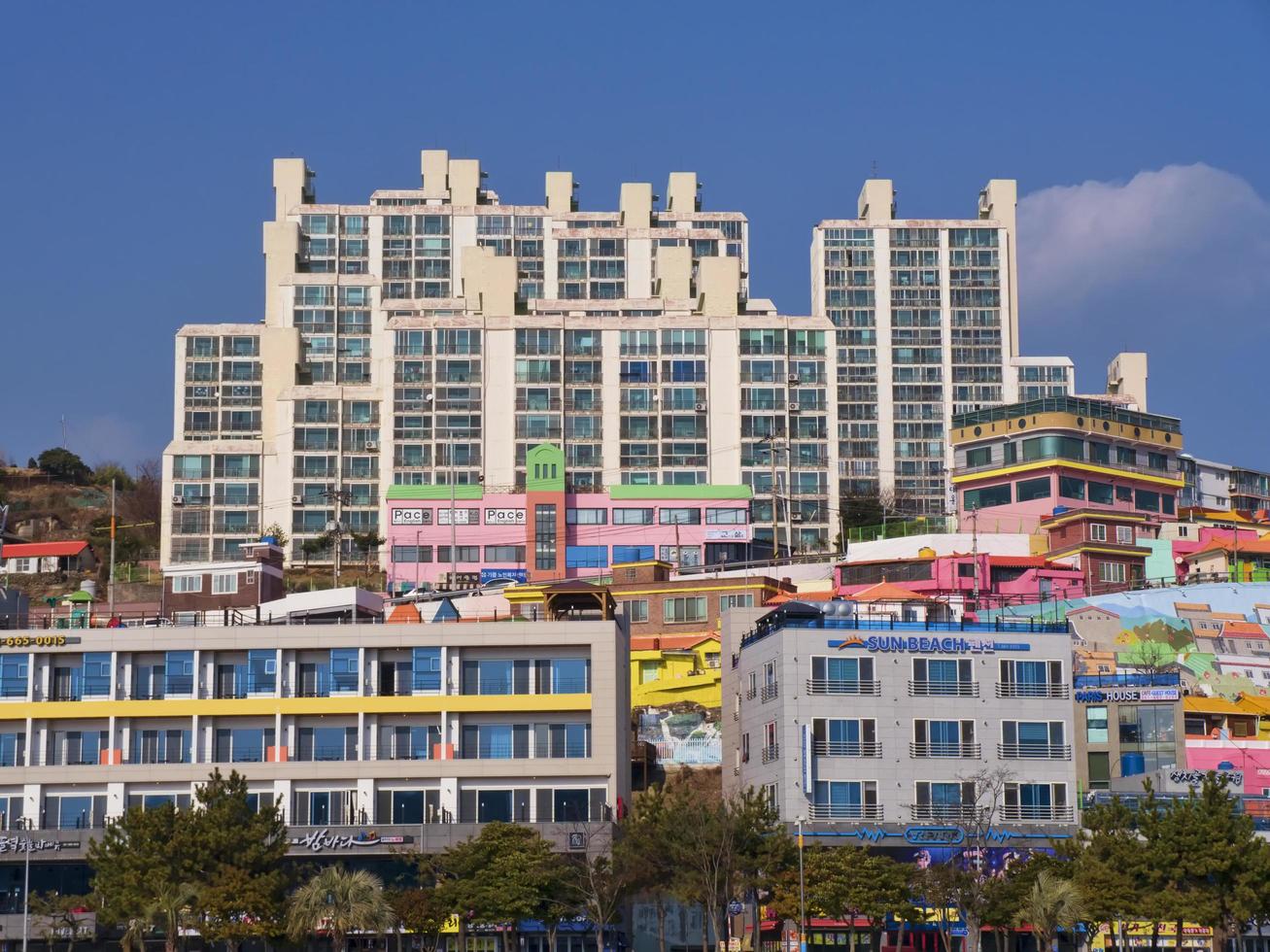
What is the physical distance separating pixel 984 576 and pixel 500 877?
66000mm

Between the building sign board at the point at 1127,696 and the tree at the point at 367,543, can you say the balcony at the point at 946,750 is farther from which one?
the tree at the point at 367,543

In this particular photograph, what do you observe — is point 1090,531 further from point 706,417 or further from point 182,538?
point 182,538

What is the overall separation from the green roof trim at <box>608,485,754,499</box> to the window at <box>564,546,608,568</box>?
5463mm

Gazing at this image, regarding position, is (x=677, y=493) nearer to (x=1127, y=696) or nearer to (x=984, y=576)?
(x=984, y=576)

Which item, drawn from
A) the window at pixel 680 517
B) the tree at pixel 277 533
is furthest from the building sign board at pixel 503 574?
the tree at pixel 277 533

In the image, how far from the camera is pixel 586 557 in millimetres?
168250

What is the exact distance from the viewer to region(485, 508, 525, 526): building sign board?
171 meters

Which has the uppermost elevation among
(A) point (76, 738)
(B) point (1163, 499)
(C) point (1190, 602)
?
(B) point (1163, 499)

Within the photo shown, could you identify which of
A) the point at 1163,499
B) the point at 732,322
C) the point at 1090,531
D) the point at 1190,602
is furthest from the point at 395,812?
the point at 732,322

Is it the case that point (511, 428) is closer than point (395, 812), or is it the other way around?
point (395, 812)

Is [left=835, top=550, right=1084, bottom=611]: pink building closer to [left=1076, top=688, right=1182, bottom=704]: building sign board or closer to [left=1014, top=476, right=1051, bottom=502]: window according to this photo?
[left=1014, top=476, right=1051, bottom=502]: window

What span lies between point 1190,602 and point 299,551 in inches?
3387

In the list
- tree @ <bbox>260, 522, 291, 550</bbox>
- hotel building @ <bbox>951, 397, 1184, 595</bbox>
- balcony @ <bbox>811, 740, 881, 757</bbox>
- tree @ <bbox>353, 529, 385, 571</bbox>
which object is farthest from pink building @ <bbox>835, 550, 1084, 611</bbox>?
tree @ <bbox>260, 522, 291, 550</bbox>

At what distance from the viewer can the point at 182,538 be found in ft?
621
